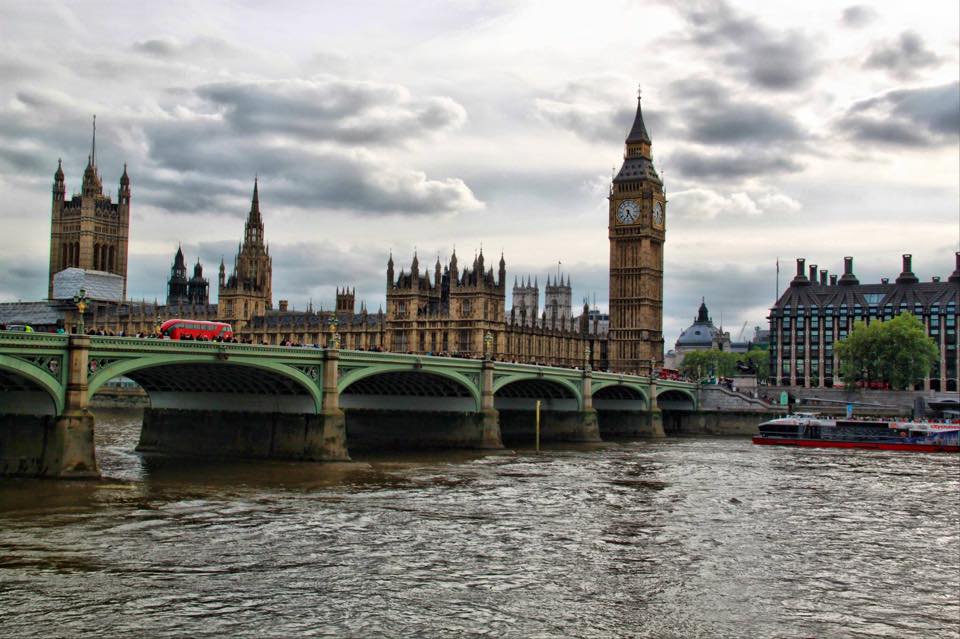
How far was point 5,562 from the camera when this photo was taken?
27375 millimetres

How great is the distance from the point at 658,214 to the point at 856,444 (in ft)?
232

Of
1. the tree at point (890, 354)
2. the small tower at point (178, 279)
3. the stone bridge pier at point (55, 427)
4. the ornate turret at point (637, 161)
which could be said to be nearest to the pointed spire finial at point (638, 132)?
the ornate turret at point (637, 161)

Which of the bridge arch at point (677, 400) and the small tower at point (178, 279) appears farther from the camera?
the small tower at point (178, 279)

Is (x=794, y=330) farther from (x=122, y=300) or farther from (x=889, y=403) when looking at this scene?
(x=122, y=300)

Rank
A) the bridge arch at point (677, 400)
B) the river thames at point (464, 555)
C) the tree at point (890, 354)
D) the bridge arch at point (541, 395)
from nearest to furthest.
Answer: the river thames at point (464, 555) → the bridge arch at point (541, 395) → the bridge arch at point (677, 400) → the tree at point (890, 354)

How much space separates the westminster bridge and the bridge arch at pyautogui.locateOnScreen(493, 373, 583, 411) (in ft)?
0.36

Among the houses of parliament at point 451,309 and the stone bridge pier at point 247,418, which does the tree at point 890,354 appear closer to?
the houses of parliament at point 451,309

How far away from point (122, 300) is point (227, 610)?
172255 mm

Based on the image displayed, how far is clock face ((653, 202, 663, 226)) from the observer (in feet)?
487

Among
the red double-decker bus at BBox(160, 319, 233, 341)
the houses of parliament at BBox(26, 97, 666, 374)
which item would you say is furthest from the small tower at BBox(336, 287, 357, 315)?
the red double-decker bus at BBox(160, 319, 233, 341)

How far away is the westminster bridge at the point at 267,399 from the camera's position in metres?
41.6

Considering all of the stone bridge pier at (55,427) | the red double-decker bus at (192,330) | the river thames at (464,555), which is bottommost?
the river thames at (464,555)

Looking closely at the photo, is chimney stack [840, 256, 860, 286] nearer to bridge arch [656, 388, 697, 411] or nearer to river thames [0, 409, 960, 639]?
bridge arch [656, 388, 697, 411]

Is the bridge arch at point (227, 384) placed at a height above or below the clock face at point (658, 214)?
below
